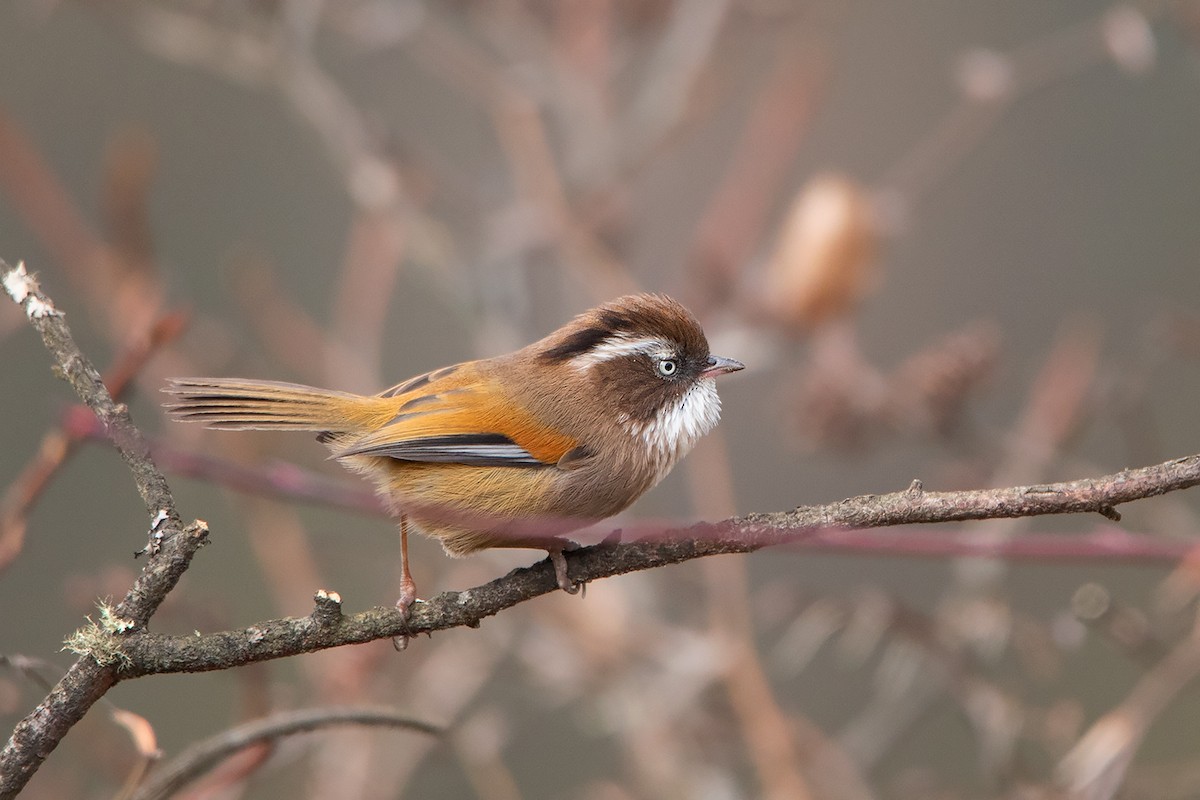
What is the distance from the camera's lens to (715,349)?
5.30m

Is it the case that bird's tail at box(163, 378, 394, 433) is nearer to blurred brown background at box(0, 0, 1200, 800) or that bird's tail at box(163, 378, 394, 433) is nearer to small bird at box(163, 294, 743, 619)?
small bird at box(163, 294, 743, 619)

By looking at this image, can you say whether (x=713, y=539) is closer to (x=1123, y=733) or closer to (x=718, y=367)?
(x=718, y=367)

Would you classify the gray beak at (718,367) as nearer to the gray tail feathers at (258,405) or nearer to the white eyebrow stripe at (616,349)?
the white eyebrow stripe at (616,349)

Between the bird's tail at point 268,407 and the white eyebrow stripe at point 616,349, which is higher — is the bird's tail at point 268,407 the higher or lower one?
the lower one

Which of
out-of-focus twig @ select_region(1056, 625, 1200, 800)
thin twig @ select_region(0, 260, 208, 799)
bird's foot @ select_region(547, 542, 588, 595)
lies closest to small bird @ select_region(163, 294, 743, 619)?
bird's foot @ select_region(547, 542, 588, 595)

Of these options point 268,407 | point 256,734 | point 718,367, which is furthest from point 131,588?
point 718,367

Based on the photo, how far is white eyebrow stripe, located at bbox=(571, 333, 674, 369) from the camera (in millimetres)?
3625

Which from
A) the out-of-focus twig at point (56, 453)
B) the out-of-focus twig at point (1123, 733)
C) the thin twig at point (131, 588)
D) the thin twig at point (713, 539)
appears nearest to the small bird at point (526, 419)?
the thin twig at point (713, 539)

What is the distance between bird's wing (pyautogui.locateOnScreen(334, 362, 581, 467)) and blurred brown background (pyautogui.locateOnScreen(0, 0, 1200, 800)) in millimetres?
227

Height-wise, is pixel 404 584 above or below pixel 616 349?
below

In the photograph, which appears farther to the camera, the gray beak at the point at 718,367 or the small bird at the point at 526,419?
the gray beak at the point at 718,367

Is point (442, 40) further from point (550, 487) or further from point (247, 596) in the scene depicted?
point (247, 596)

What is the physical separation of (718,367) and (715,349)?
5.08 ft

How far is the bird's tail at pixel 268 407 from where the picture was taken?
330 centimetres
